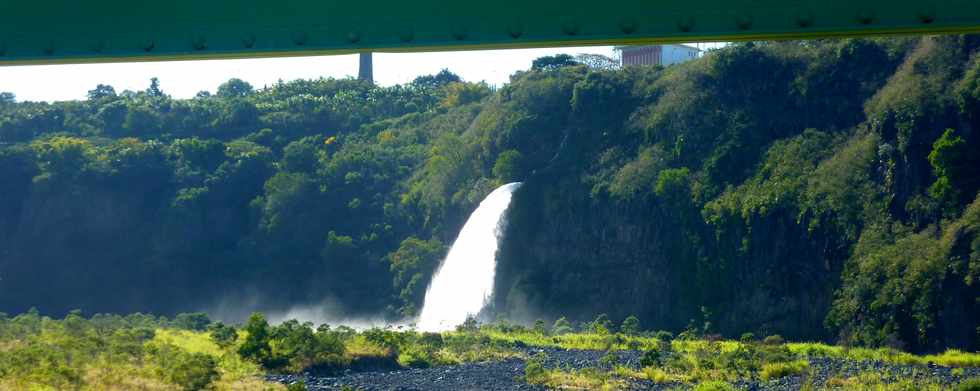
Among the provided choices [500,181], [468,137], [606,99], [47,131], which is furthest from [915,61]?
[47,131]

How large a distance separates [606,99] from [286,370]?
1057 inches

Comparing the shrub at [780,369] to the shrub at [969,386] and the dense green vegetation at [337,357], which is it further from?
the shrub at [969,386]

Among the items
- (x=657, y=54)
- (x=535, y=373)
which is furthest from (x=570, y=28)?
(x=657, y=54)

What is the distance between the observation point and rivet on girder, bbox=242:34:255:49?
279 inches

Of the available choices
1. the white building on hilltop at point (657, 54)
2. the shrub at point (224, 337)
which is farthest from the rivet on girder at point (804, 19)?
the white building on hilltop at point (657, 54)

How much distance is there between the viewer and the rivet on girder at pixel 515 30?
6934mm

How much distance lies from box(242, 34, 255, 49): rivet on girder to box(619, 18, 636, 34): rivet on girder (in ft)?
6.94

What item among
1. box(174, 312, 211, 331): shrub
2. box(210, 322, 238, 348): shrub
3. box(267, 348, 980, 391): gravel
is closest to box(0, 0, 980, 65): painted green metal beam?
box(267, 348, 980, 391): gravel

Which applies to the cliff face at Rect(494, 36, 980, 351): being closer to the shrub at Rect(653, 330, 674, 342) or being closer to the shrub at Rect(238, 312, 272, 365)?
the shrub at Rect(653, 330, 674, 342)

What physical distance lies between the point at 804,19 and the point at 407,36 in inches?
86.7

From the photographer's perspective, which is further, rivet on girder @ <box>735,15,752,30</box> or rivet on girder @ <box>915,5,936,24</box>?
rivet on girder @ <box>735,15,752,30</box>

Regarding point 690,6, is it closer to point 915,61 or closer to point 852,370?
point 852,370

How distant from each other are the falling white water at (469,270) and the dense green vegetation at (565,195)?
782 millimetres

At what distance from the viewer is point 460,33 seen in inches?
274
